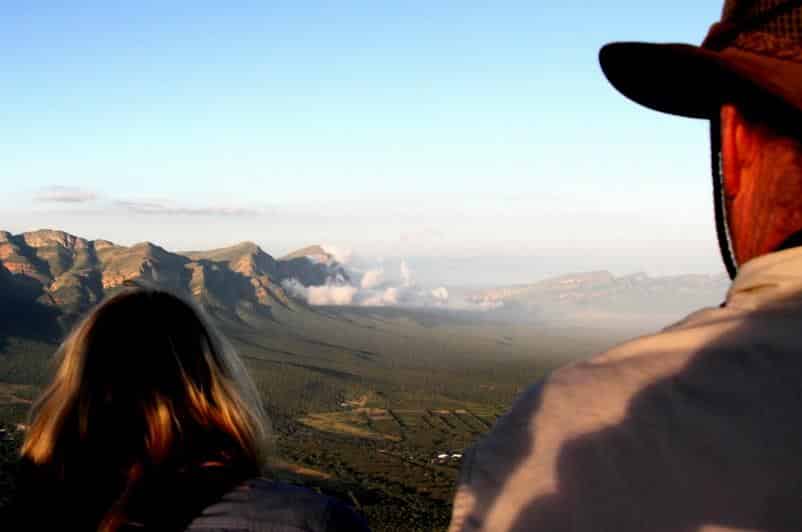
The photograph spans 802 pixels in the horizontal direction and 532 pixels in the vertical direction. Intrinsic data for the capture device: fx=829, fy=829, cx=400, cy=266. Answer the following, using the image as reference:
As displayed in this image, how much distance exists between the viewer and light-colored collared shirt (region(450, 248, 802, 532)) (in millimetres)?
1164

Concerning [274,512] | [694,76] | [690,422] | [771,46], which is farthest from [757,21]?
[274,512]

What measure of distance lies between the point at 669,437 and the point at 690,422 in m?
0.04

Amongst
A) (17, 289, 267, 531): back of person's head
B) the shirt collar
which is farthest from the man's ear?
(17, 289, 267, 531): back of person's head

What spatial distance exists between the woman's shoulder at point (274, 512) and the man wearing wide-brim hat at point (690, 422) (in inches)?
69.6

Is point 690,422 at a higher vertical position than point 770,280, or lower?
lower

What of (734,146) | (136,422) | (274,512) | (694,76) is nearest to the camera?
(734,146)

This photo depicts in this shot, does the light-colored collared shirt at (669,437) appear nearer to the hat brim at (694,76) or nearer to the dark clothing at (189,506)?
the hat brim at (694,76)

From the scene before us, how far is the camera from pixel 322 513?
9.67 ft

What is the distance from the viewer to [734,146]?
1.58 metres

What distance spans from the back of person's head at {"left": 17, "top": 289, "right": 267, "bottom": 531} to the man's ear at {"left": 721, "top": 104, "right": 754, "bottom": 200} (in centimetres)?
219

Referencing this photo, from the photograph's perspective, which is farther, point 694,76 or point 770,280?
point 694,76

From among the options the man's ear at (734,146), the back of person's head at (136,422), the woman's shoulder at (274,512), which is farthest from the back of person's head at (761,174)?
the back of person's head at (136,422)

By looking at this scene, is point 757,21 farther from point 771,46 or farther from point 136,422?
point 136,422

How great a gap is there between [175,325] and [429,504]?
90.3m
